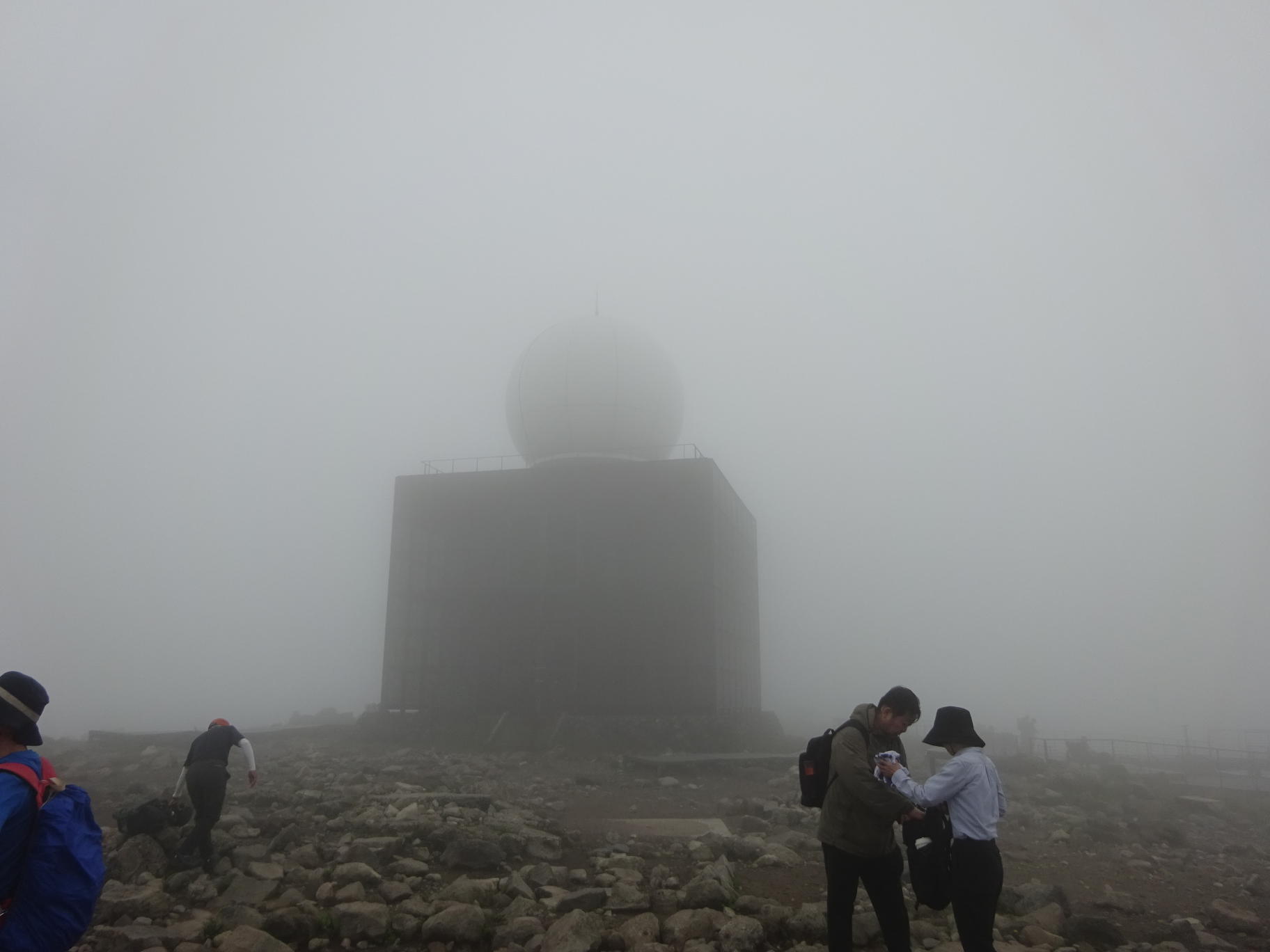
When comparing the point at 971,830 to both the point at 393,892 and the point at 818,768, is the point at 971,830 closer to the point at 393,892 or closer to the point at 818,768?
the point at 818,768

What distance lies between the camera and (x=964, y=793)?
4543 millimetres

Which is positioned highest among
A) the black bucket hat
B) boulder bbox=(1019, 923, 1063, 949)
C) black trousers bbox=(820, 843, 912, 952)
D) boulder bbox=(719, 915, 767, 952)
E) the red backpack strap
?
the black bucket hat

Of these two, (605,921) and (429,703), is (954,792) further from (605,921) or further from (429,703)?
(429,703)

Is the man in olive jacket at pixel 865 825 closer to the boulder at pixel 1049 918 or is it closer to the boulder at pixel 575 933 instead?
the boulder at pixel 575 933

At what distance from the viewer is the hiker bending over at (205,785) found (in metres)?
7.93

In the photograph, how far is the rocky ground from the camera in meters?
6.41

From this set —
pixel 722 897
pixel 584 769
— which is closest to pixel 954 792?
pixel 722 897

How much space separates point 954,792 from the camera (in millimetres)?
4539

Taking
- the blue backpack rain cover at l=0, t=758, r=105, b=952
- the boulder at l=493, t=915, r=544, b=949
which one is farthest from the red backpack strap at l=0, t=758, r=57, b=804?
the boulder at l=493, t=915, r=544, b=949

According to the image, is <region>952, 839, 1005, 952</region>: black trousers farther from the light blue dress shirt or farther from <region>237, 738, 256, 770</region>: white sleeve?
<region>237, 738, 256, 770</region>: white sleeve

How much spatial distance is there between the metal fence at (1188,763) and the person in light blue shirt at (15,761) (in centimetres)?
2228

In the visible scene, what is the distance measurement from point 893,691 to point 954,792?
602 millimetres

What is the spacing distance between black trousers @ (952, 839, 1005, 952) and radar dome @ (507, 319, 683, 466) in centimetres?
1852

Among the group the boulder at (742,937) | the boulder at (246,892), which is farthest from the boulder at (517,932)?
the boulder at (246,892)
